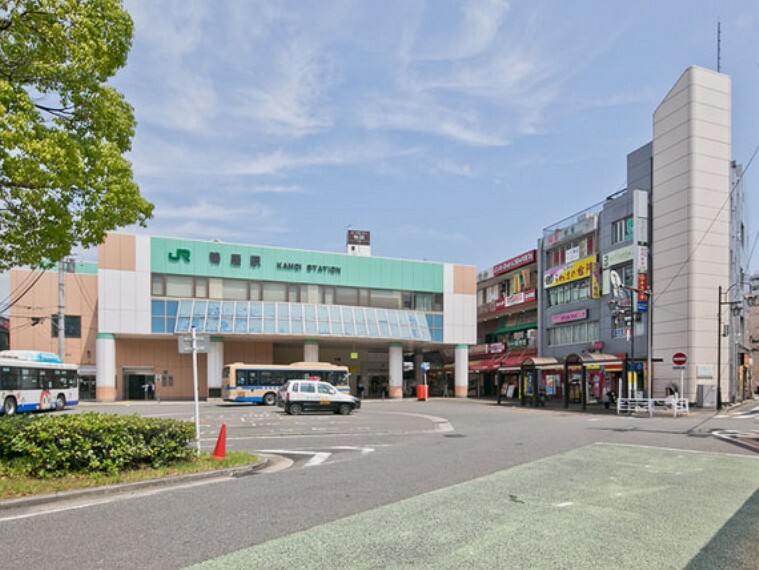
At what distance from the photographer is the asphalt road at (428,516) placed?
6.32 meters

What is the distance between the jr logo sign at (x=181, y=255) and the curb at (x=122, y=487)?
1545 inches

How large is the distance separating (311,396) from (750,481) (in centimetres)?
2334

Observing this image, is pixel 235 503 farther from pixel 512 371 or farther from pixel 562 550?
pixel 512 371

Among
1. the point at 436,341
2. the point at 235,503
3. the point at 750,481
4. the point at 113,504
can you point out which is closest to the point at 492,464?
the point at 750,481

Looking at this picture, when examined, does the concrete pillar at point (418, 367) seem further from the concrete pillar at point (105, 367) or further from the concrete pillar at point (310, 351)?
the concrete pillar at point (105, 367)

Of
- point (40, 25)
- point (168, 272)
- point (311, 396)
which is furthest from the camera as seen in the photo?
point (168, 272)

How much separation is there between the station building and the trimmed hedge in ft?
114

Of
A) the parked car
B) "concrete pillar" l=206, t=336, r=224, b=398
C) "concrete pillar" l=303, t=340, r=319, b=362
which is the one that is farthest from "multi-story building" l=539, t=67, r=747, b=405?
"concrete pillar" l=206, t=336, r=224, b=398

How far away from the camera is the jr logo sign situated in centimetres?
4956

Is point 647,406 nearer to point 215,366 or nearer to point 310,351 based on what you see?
point 310,351

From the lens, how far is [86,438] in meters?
10.9

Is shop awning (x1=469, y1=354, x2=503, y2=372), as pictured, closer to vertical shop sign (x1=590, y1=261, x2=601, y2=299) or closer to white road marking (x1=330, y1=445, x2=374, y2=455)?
vertical shop sign (x1=590, y1=261, x2=601, y2=299)

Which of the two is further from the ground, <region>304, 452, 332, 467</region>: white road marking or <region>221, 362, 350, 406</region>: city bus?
<region>304, 452, 332, 467</region>: white road marking

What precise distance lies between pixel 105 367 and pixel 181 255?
10.0 meters
